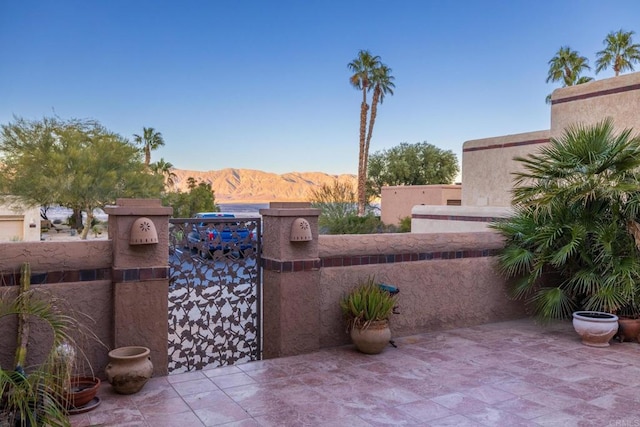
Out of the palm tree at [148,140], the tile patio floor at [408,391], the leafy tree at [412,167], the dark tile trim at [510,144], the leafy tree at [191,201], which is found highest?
the palm tree at [148,140]

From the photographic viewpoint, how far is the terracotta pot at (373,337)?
5445 millimetres

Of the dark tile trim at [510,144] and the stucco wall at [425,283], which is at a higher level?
the dark tile trim at [510,144]

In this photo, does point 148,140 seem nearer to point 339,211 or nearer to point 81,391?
point 339,211

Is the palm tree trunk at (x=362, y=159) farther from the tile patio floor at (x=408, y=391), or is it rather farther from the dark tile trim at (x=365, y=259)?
the tile patio floor at (x=408, y=391)

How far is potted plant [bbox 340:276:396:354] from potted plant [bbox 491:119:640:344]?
7.80ft

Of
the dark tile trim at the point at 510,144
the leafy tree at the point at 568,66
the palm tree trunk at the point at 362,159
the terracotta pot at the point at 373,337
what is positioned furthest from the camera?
the palm tree trunk at the point at 362,159

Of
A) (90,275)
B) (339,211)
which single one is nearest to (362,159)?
(339,211)

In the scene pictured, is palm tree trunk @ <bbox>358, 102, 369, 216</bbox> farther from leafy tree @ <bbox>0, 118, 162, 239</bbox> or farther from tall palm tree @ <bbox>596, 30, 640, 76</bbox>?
tall palm tree @ <bbox>596, 30, 640, 76</bbox>

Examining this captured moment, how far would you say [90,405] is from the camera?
4039 millimetres

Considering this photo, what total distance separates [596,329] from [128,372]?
4.99 metres

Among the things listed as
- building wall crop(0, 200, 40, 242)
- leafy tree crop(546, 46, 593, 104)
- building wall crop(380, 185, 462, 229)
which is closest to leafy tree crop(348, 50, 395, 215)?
building wall crop(380, 185, 462, 229)

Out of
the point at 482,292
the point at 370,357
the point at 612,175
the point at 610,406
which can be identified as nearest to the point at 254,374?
the point at 370,357

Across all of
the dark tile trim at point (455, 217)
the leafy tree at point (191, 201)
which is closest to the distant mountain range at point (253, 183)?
the leafy tree at point (191, 201)

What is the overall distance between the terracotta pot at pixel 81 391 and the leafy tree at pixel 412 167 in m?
41.1
